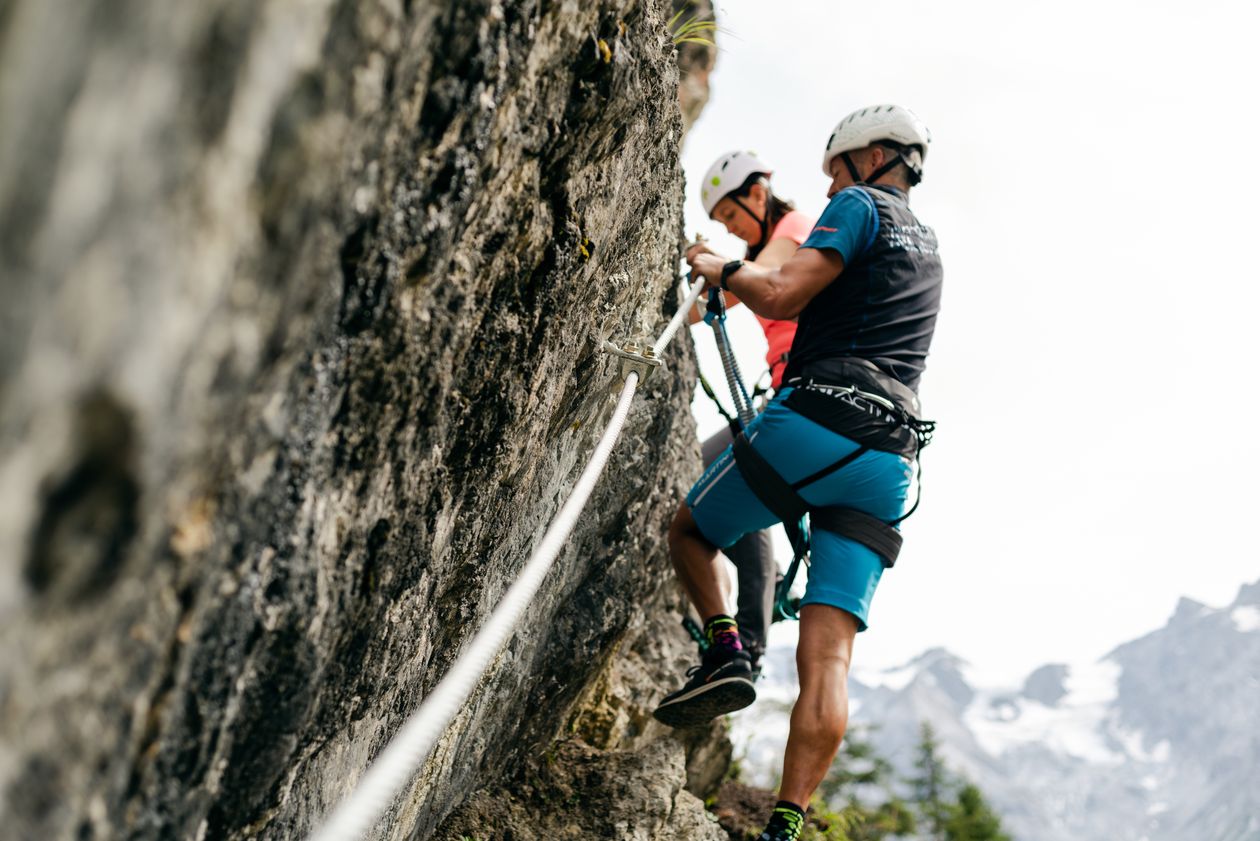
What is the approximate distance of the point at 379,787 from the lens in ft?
5.09

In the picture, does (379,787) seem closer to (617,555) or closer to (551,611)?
(551,611)

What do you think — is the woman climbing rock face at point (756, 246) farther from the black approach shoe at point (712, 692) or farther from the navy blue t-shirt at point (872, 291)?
the navy blue t-shirt at point (872, 291)

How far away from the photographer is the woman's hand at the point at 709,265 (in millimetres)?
4598

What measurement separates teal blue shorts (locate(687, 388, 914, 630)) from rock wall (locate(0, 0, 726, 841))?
115 cm

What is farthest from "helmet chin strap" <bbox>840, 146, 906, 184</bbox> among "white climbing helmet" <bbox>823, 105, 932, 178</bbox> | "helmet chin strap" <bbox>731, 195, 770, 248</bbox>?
"helmet chin strap" <bbox>731, 195, 770, 248</bbox>

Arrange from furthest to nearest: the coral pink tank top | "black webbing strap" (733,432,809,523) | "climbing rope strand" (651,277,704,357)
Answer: the coral pink tank top < "black webbing strap" (733,432,809,523) < "climbing rope strand" (651,277,704,357)

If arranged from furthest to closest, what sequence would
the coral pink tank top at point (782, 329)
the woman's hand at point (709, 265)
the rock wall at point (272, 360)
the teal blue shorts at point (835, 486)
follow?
the coral pink tank top at point (782, 329)
the woman's hand at point (709, 265)
the teal blue shorts at point (835, 486)
the rock wall at point (272, 360)

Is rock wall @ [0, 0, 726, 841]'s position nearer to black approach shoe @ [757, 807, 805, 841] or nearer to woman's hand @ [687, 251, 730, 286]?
Answer: woman's hand @ [687, 251, 730, 286]

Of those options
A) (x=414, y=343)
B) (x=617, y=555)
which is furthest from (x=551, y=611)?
(x=414, y=343)

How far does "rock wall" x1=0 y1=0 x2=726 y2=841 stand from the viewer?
0.97 m

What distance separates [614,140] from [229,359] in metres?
2.18

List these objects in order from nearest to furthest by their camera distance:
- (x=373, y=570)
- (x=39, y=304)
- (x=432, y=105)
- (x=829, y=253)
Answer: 1. (x=39, y=304)
2. (x=432, y=105)
3. (x=373, y=570)
4. (x=829, y=253)

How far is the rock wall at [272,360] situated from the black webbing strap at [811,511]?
1165 mm

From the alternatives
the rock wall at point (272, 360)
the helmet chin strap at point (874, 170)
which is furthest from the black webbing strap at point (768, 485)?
the helmet chin strap at point (874, 170)
